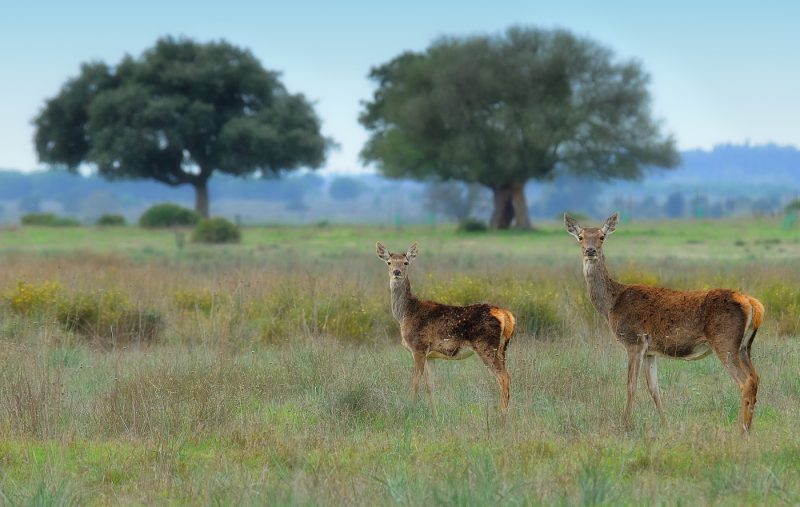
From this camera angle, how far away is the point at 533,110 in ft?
187

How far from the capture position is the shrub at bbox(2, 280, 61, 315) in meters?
17.5

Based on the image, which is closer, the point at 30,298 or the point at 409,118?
the point at 30,298

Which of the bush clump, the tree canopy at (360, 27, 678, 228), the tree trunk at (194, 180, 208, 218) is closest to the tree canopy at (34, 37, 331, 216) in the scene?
the tree trunk at (194, 180, 208, 218)

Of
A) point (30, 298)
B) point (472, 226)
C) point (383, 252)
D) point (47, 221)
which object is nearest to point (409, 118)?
point (472, 226)

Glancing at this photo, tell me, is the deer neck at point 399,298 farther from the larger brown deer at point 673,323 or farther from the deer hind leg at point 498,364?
the larger brown deer at point 673,323

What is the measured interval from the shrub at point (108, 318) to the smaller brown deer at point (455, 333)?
599cm

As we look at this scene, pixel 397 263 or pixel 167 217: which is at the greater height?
Result: pixel 397 263

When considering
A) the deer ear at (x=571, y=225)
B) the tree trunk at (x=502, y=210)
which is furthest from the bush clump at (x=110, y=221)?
the deer ear at (x=571, y=225)

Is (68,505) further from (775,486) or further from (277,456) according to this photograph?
(775,486)

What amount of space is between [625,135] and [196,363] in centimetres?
4868

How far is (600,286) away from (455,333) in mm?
1553

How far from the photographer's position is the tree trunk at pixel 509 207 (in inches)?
2431

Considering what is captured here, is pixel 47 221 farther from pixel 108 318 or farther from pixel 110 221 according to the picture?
pixel 108 318

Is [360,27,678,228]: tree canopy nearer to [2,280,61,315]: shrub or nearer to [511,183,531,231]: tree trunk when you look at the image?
[511,183,531,231]: tree trunk
